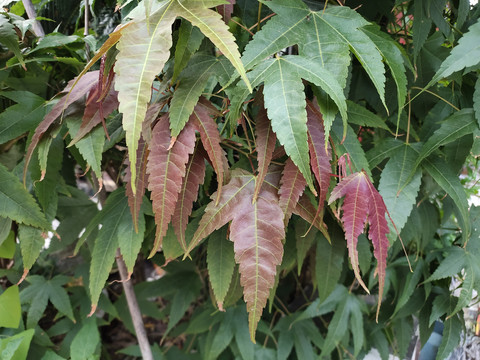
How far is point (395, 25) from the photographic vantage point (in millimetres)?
713

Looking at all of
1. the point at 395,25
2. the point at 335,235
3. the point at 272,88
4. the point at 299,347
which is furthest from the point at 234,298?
the point at 395,25

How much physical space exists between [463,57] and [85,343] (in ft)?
2.39

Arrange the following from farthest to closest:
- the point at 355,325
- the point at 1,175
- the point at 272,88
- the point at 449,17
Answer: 1. the point at 355,325
2. the point at 449,17
3. the point at 1,175
4. the point at 272,88

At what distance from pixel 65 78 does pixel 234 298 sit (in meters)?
0.45

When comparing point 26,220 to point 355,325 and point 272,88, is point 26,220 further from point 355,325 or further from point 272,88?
point 355,325

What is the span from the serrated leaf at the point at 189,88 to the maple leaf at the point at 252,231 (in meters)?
0.10

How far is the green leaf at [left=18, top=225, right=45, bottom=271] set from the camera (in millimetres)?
570

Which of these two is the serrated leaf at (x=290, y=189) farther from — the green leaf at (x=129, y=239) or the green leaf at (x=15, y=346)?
the green leaf at (x=15, y=346)

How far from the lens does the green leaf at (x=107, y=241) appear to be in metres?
0.59

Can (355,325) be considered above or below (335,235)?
below

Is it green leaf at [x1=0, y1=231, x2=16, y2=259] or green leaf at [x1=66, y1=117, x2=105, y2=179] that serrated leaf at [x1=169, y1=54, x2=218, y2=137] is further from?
green leaf at [x1=0, y1=231, x2=16, y2=259]

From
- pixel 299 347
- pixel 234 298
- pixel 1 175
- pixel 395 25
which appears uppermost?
pixel 395 25

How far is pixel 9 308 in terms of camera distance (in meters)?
0.73

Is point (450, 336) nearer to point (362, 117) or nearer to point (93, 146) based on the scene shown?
point (362, 117)
